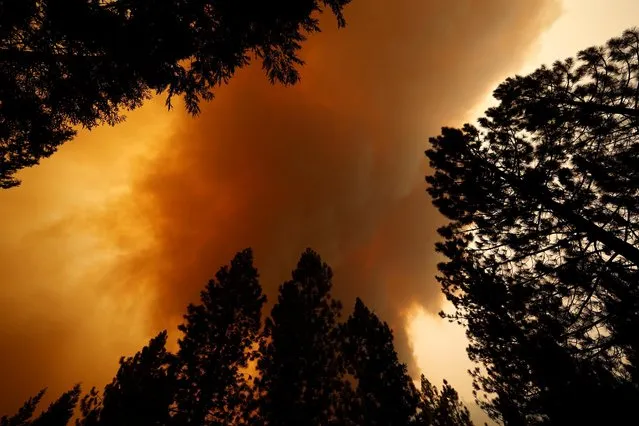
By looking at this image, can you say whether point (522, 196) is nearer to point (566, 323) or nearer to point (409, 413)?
point (566, 323)

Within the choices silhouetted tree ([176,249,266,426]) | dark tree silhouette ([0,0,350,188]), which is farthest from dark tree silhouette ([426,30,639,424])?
silhouetted tree ([176,249,266,426])

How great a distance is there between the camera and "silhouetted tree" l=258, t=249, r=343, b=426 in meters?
14.1

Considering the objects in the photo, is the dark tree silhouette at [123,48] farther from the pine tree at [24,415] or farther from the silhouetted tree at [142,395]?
the pine tree at [24,415]

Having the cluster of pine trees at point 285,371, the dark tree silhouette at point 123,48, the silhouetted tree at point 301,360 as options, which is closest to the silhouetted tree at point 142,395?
the cluster of pine trees at point 285,371

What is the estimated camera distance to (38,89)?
21.1ft

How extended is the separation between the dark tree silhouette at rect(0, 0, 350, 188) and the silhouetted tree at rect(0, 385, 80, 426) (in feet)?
144

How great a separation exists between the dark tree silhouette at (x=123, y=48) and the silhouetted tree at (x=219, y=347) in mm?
13873

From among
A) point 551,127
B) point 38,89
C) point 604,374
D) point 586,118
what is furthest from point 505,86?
point 38,89

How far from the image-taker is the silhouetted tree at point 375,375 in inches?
585

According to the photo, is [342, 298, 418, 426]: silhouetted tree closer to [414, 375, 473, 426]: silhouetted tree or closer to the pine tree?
[414, 375, 473, 426]: silhouetted tree

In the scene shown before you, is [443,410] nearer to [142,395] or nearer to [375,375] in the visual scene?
[375,375]

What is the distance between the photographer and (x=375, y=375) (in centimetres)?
1645

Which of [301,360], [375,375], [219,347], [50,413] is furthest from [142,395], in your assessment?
[50,413]

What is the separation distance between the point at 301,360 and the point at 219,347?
5.29 metres
